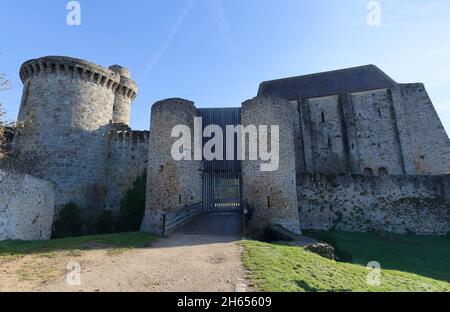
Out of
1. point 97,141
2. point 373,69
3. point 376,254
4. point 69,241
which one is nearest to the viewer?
point 69,241

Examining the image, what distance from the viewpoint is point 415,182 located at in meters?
17.3

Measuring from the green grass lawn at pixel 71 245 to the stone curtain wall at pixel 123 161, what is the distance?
852cm

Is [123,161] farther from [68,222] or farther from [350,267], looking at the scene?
[350,267]

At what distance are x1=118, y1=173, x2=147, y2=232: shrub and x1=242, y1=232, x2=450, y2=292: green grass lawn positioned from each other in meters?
9.77

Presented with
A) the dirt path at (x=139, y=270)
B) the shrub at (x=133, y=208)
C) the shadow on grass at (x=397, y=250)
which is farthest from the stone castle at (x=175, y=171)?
the dirt path at (x=139, y=270)

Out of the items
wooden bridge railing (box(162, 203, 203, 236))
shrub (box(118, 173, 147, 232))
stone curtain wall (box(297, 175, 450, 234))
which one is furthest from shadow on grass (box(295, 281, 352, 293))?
shrub (box(118, 173, 147, 232))

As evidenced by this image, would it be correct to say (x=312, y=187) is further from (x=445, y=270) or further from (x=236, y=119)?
(x=445, y=270)

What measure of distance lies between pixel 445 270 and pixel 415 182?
859cm

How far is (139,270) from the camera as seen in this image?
20.0 feet

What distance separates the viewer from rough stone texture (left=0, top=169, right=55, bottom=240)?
9062 millimetres

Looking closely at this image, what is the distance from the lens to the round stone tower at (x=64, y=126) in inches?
631

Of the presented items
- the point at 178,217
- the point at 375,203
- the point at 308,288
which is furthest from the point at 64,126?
the point at 375,203

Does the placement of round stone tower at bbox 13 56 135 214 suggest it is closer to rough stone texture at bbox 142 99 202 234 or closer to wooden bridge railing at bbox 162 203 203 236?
rough stone texture at bbox 142 99 202 234
